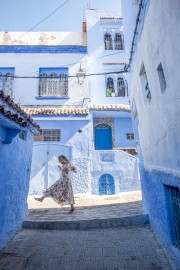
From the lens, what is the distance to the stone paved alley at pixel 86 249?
151 inches

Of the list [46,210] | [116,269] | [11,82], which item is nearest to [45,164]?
[46,210]

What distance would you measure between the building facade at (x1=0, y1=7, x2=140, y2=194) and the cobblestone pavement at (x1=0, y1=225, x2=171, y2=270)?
6238mm

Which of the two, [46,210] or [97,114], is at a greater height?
[97,114]

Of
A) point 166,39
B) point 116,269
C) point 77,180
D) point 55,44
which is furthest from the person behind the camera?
point 55,44

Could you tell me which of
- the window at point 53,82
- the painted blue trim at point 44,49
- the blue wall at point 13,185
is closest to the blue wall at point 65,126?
the window at point 53,82

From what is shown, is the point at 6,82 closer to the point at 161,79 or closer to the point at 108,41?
the point at 108,41

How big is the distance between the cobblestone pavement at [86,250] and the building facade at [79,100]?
624cm

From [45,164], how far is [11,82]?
21.8ft

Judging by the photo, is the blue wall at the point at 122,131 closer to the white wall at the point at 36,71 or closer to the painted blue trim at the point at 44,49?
the white wall at the point at 36,71

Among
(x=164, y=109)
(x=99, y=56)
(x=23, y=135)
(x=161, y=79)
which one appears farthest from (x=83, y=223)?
(x=99, y=56)

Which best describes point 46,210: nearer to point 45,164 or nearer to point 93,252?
point 93,252

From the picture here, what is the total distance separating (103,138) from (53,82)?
5394mm

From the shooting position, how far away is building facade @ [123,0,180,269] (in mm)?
3027

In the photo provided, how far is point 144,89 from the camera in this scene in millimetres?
5355
